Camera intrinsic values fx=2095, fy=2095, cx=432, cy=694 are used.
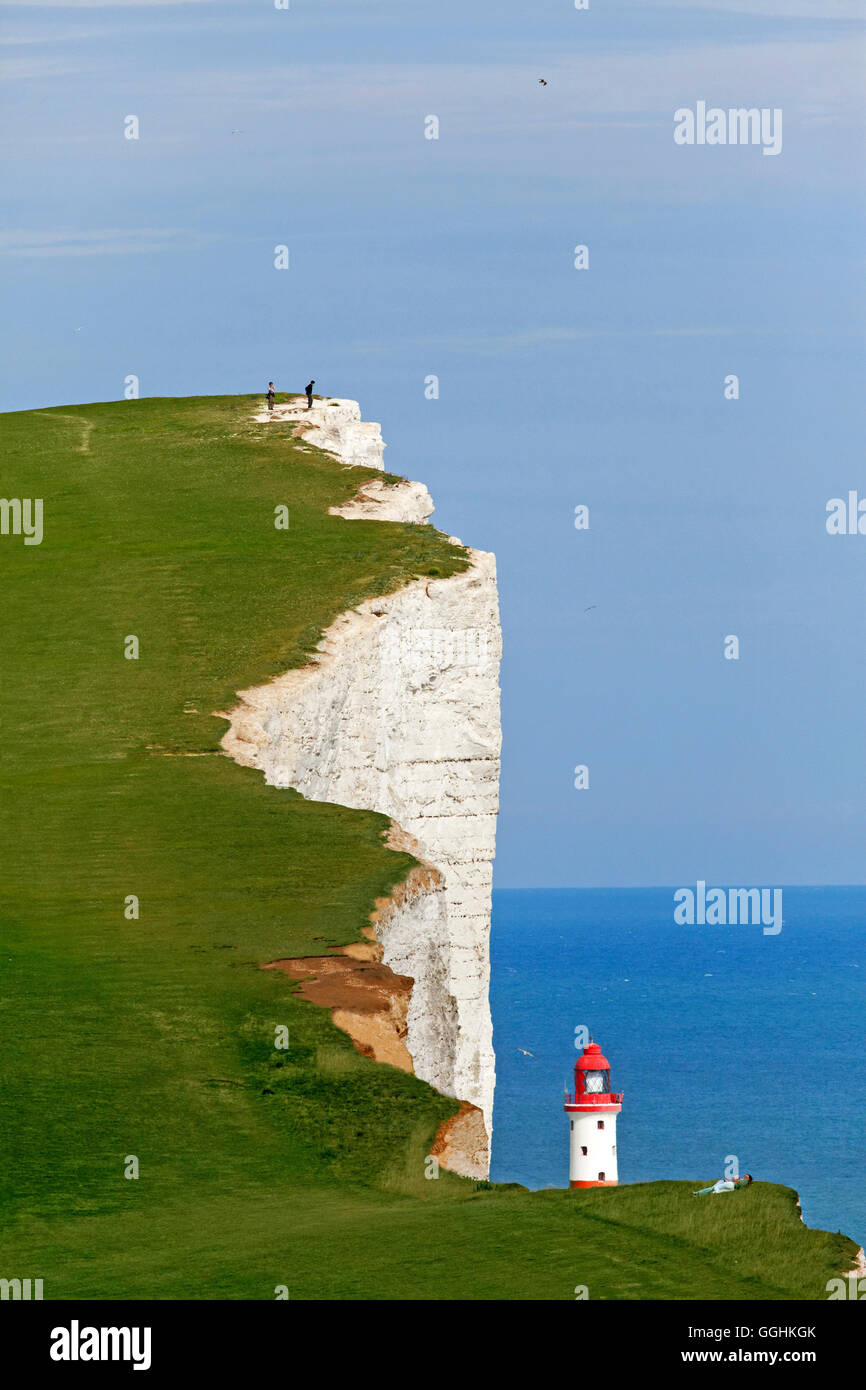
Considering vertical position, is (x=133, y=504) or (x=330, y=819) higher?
(x=133, y=504)

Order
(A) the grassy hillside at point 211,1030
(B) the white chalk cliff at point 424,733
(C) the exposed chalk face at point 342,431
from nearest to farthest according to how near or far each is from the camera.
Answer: (A) the grassy hillside at point 211,1030, (B) the white chalk cliff at point 424,733, (C) the exposed chalk face at point 342,431

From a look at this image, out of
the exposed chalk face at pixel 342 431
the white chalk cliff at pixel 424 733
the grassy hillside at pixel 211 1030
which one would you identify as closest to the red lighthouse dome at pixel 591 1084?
the white chalk cliff at pixel 424 733

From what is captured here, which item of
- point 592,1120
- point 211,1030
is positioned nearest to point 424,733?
point 592,1120

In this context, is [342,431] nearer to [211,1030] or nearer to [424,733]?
[424,733]

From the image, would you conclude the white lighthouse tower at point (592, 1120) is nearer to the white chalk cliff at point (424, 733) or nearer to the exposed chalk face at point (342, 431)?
the white chalk cliff at point (424, 733)
